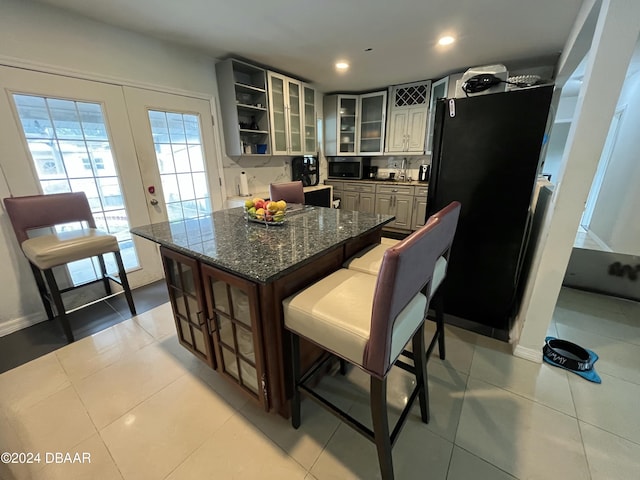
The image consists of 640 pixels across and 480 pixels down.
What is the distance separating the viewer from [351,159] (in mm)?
4891

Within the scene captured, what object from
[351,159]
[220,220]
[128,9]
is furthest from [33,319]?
[351,159]

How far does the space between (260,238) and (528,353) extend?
1907mm

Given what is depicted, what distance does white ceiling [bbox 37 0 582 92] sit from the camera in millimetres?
1969

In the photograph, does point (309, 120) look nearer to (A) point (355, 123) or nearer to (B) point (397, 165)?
(A) point (355, 123)

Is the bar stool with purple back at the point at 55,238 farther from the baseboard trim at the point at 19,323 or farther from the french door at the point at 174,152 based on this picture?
the french door at the point at 174,152

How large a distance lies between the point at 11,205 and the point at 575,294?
4734mm

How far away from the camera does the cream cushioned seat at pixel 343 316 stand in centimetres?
91

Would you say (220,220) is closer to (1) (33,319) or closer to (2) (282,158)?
(1) (33,319)

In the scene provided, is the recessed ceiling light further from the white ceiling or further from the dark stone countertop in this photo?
the dark stone countertop

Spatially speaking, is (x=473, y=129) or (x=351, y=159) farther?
(x=351, y=159)

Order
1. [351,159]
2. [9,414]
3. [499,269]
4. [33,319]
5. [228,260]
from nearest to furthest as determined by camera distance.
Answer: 1. [228,260]
2. [9,414]
3. [499,269]
4. [33,319]
5. [351,159]

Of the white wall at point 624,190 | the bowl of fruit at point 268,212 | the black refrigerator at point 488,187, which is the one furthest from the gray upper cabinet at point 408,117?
the bowl of fruit at point 268,212

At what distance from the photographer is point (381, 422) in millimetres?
922

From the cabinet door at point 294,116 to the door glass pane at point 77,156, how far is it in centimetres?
213
